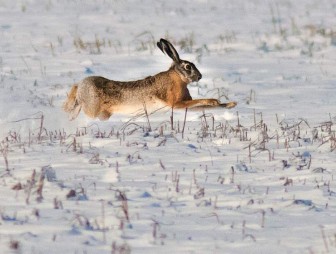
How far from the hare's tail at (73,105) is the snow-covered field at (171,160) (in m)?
0.11

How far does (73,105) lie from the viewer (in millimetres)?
10758

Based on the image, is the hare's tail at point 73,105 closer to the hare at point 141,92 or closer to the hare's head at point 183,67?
the hare at point 141,92

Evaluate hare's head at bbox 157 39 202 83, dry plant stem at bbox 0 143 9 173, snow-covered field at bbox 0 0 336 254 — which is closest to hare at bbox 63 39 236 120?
hare's head at bbox 157 39 202 83

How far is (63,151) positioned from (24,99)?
14.9 ft

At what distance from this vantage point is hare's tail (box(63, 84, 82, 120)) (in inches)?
422

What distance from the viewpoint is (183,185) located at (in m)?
6.59

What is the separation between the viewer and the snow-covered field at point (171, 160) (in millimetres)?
5430

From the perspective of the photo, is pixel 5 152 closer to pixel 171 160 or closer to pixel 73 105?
pixel 171 160

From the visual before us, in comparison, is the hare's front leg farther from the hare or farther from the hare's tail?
the hare's tail

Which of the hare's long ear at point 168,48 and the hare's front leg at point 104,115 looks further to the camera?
the hare's front leg at point 104,115

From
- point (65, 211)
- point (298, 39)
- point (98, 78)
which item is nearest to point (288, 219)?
point (65, 211)

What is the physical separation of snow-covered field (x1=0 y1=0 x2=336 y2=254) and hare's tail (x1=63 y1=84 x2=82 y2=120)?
0.36 feet

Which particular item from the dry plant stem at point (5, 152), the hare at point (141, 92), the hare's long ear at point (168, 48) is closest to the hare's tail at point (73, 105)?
the hare at point (141, 92)

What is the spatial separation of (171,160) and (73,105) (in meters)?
3.54
